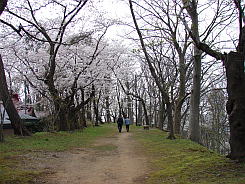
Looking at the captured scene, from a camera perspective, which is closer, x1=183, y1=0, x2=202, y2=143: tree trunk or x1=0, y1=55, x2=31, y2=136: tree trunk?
x1=183, y1=0, x2=202, y2=143: tree trunk

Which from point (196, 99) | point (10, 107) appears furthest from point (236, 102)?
point (10, 107)

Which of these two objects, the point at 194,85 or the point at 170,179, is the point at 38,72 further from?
the point at 170,179

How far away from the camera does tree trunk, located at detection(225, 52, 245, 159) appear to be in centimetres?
736

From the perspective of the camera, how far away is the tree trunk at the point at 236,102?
24.1 feet

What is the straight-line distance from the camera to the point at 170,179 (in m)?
6.98

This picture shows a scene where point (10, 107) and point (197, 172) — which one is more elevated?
point (10, 107)

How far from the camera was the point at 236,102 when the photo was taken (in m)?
7.44

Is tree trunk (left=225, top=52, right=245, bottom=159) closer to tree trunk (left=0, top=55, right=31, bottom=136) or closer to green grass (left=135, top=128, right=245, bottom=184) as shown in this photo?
green grass (left=135, top=128, right=245, bottom=184)

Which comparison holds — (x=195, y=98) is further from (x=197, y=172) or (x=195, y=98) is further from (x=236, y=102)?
(x=197, y=172)

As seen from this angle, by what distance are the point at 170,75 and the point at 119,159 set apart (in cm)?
1998

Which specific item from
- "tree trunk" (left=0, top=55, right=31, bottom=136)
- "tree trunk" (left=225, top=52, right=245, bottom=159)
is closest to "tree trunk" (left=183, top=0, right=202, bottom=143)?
"tree trunk" (left=225, top=52, right=245, bottom=159)

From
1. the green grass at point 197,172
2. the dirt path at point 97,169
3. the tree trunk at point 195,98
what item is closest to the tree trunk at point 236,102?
the green grass at point 197,172

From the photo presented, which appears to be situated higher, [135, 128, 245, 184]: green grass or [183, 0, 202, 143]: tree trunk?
[183, 0, 202, 143]: tree trunk

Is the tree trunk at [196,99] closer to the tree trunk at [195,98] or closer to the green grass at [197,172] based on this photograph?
the tree trunk at [195,98]
